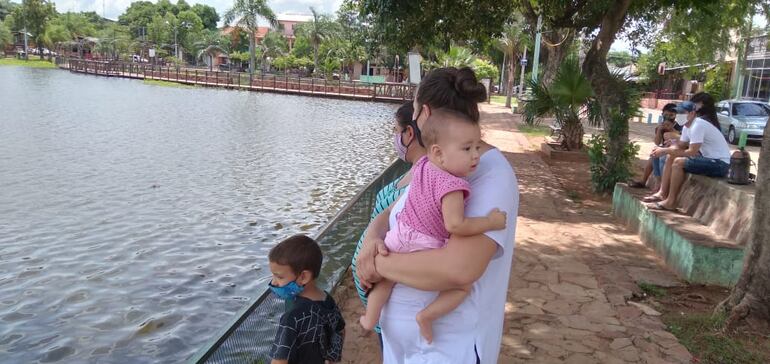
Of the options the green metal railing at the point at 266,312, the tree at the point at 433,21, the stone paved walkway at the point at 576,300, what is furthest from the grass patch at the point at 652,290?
the tree at the point at 433,21

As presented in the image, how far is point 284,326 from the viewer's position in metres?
2.58

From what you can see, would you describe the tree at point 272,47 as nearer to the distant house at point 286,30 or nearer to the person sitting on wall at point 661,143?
the distant house at point 286,30

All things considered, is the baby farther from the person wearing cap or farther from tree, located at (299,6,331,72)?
tree, located at (299,6,331,72)

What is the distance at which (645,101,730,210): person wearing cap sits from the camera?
693 cm

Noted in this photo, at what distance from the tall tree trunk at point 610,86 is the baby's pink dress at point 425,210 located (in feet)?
28.7

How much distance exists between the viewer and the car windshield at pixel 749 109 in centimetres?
1944

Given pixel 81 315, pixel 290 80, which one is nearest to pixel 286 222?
pixel 81 315

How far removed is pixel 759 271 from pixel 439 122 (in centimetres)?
355

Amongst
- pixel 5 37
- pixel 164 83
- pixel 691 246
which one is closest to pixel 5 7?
pixel 5 37

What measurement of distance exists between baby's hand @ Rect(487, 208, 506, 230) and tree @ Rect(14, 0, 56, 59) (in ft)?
311

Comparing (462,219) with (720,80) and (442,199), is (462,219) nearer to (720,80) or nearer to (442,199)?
(442,199)

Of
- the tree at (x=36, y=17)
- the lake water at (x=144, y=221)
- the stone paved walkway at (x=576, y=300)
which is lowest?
the lake water at (x=144, y=221)

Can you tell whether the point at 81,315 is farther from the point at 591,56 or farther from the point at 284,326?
the point at 591,56

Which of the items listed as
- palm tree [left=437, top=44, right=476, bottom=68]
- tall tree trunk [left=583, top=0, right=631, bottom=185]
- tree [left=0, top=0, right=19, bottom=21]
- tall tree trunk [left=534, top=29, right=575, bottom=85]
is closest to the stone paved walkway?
tall tree trunk [left=583, top=0, right=631, bottom=185]
